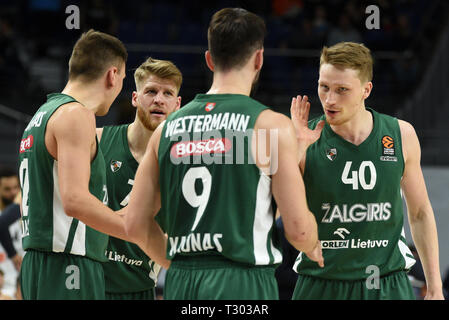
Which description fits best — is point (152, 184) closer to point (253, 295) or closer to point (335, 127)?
point (253, 295)

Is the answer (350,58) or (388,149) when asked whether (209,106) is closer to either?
(350,58)

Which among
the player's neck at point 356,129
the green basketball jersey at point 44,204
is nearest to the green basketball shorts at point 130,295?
the green basketball jersey at point 44,204

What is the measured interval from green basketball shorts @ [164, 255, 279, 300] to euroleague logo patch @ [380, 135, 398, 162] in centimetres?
150

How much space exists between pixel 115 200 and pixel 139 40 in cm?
709

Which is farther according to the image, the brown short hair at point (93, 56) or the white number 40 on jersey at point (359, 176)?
the white number 40 on jersey at point (359, 176)

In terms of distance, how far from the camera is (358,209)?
14.7 ft

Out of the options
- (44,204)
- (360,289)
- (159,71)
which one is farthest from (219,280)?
(159,71)

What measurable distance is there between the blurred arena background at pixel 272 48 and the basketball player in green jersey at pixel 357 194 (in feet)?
16.3

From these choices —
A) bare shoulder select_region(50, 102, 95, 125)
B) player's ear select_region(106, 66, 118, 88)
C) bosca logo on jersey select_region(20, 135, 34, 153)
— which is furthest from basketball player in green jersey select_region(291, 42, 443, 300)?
bosca logo on jersey select_region(20, 135, 34, 153)

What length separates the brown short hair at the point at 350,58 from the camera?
4.55 metres

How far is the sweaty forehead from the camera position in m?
4.53

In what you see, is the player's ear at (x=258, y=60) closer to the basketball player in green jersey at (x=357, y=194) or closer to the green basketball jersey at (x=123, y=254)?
the basketball player in green jersey at (x=357, y=194)

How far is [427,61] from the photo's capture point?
1177 centimetres

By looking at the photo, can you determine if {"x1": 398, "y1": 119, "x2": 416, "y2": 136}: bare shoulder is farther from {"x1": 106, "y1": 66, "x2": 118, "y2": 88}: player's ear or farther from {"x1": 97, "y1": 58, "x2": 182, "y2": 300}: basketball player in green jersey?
{"x1": 106, "y1": 66, "x2": 118, "y2": 88}: player's ear
